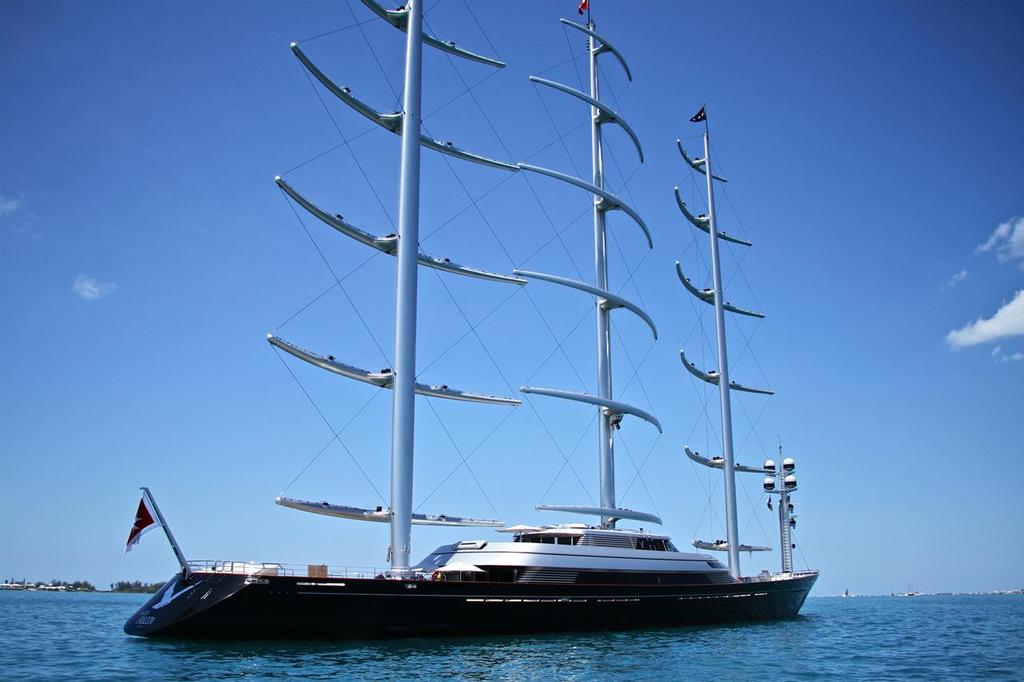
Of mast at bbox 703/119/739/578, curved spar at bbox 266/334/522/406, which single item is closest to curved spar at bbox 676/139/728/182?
mast at bbox 703/119/739/578

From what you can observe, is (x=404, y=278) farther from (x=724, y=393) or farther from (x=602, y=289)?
(x=724, y=393)

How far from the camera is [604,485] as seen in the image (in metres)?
36.8

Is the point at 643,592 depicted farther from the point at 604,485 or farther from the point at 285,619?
the point at 285,619

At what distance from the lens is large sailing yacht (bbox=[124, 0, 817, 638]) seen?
74.1 ft

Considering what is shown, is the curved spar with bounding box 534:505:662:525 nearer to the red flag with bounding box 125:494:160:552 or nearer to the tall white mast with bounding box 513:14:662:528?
the tall white mast with bounding box 513:14:662:528

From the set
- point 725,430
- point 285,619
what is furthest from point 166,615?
point 725,430

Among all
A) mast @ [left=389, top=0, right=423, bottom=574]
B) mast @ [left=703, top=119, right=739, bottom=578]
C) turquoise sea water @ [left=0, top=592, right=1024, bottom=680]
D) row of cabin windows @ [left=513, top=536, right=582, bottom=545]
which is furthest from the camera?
mast @ [left=703, top=119, right=739, bottom=578]

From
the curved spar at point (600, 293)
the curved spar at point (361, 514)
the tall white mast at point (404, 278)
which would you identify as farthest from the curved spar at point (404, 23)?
the curved spar at point (361, 514)

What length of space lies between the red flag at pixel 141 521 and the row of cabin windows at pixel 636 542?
553 inches

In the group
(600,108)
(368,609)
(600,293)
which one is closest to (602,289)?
(600,293)

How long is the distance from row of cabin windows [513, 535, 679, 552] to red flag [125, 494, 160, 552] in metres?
14.0

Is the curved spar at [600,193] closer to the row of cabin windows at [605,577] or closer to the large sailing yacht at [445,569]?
the large sailing yacht at [445,569]

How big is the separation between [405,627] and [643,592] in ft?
38.2

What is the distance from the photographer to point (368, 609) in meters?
23.6
